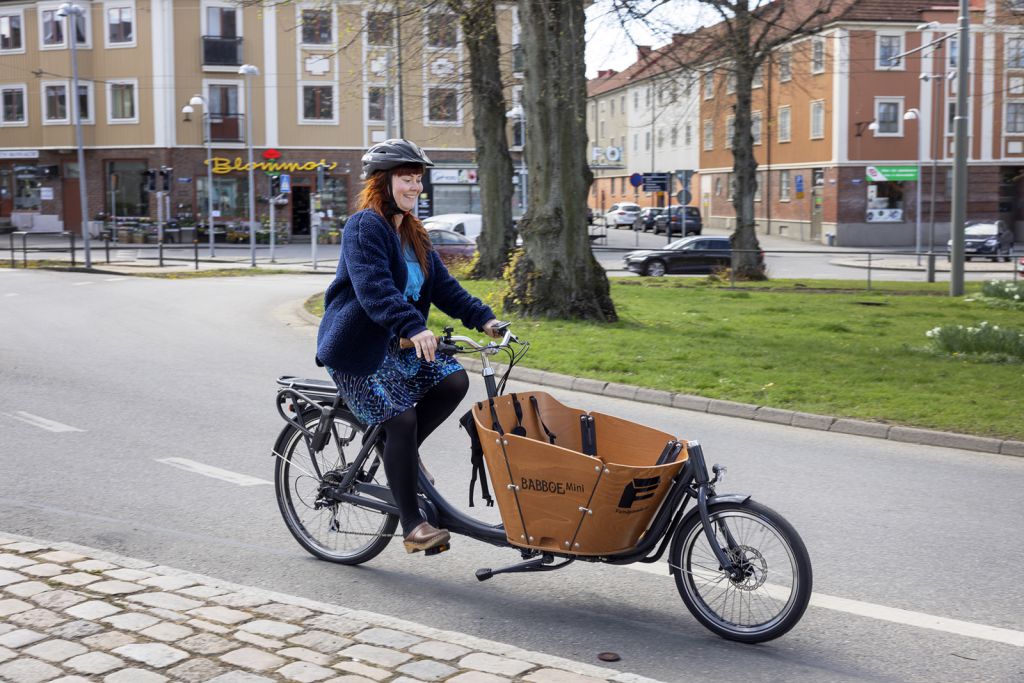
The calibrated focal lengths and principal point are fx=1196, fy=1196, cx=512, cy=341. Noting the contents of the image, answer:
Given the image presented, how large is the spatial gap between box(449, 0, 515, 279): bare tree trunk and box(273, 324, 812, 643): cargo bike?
68.7ft

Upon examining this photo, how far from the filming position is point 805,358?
514 inches

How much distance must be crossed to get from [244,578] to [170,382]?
6765 mm

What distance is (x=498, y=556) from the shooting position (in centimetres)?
580

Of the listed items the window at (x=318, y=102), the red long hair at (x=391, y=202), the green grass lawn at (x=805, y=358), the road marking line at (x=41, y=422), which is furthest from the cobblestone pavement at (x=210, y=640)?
the window at (x=318, y=102)

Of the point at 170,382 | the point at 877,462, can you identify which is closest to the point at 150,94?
the point at 170,382

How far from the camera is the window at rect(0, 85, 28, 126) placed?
5612 cm

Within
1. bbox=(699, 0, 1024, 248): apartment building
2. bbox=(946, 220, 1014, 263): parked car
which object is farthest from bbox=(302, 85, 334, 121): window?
bbox=(946, 220, 1014, 263): parked car

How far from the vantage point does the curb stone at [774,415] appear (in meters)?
8.89

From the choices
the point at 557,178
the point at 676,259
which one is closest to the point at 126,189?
the point at 676,259

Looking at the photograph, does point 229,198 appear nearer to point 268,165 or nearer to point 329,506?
point 268,165

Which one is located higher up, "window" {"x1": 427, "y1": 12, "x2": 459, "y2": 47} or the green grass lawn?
"window" {"x1": 427, "y1": 12, "x2": 459, "y2": 47}

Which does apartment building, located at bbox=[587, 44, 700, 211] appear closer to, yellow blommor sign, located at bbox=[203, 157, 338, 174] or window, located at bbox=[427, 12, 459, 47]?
yellow blommor sign, located at bbox=[203, 157, 338, 174]

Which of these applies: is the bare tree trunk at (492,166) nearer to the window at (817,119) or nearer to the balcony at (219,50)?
the balcony at (219,50)

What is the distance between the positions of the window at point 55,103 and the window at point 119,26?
11.1ft
